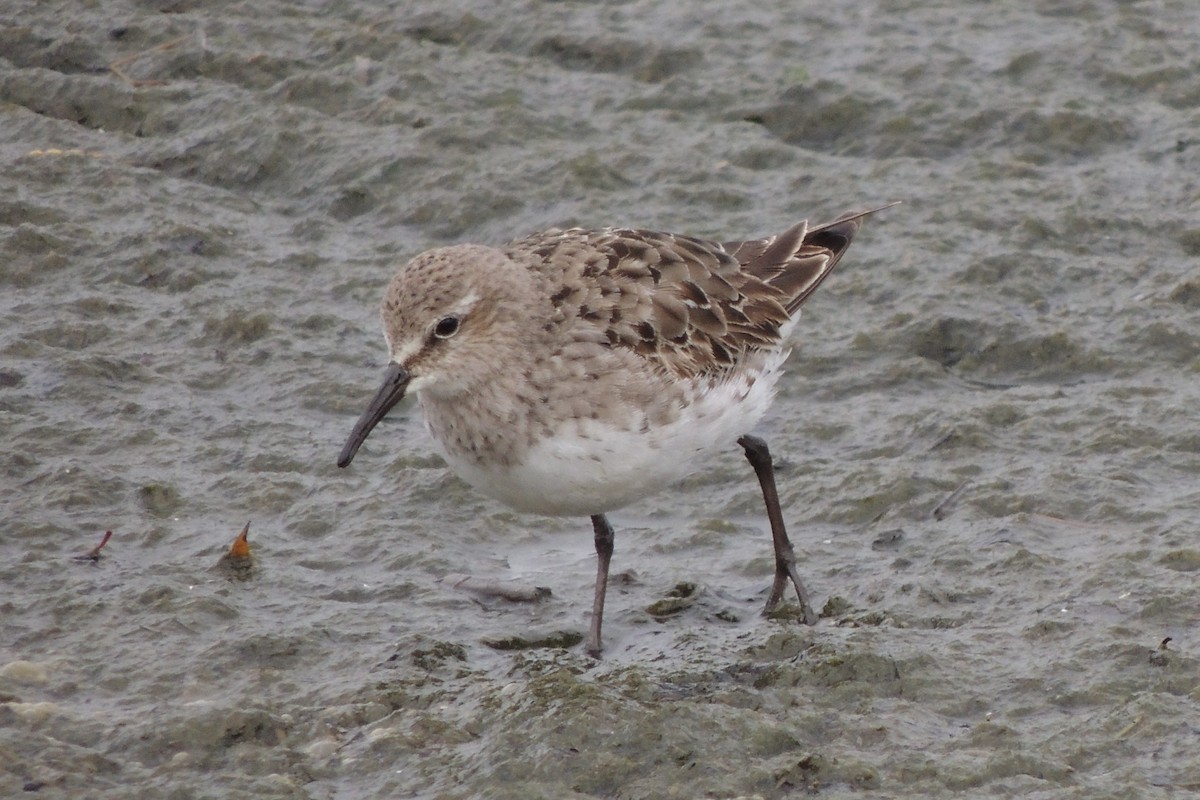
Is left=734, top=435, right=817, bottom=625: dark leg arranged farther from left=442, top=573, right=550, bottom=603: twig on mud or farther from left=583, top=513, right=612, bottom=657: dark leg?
left=442, top=573, right=550, bottom=603: twig on mud

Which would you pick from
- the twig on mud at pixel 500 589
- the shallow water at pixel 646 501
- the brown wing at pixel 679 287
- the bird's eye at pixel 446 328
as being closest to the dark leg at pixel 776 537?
the shallow water at pixel 646 501

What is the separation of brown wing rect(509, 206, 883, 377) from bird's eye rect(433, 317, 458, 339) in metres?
0.40

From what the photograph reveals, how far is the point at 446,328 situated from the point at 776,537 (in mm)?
1654

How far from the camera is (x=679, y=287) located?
6.66 meters

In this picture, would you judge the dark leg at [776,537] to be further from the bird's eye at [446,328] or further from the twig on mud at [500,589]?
the bird's eye at [446,328]

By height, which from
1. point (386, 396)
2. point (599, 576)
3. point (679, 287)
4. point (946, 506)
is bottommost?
point (946, 506)

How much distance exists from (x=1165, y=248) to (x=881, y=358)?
1779 millimetres

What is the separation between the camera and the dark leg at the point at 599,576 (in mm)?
6418

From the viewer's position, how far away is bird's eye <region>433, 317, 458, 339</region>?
19.8 ft

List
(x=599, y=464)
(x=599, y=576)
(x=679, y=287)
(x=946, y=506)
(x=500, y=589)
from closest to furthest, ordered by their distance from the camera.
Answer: (x=599, y=464)
(x=599, y=576)
(x=679, y=287)
(x=500, y=589)
(x=946, y=506)

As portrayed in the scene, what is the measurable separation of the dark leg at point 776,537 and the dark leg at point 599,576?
0.70 meters

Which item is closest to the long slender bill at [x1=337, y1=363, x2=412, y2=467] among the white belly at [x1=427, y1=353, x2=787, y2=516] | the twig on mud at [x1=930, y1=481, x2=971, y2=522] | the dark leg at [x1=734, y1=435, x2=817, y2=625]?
the white belly at [x1=427, y1=353, x2=787, y2=516]

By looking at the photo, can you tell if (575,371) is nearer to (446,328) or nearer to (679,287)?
Answer: (446,328)

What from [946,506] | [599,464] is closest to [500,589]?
[599,464]
